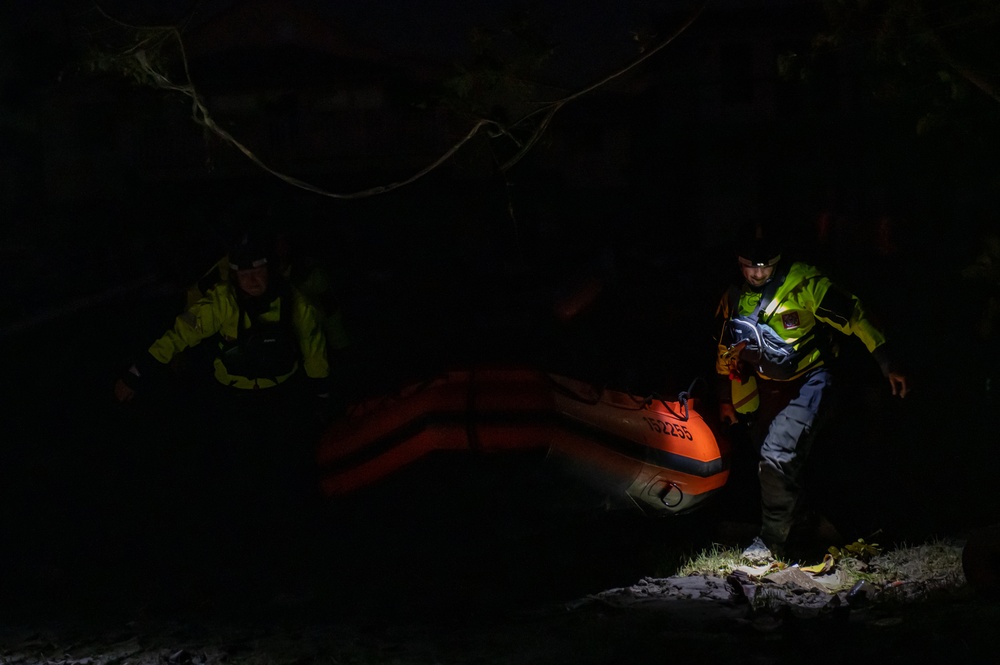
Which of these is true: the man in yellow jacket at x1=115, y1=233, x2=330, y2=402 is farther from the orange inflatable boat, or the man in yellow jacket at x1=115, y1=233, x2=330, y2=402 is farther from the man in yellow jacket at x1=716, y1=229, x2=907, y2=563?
the man in yellow jacket at x1=716, y1=229, x2=907, y2=563

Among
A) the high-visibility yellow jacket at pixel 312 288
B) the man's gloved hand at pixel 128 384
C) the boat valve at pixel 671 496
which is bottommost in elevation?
the boat valve at pixel 671 496

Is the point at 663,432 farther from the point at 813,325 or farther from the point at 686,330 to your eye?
the point at 686,330

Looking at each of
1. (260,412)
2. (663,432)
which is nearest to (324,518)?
(260,412)

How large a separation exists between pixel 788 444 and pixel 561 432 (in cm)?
118

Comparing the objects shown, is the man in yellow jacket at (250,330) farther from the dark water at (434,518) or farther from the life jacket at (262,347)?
the dark water at (434,518)

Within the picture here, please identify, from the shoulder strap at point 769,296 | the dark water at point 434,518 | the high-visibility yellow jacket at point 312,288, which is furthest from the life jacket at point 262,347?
the shoulder strap at point 769,296

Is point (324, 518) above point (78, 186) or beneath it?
beneath

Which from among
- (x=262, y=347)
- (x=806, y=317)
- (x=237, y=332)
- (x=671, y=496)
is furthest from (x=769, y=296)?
(x=237, y=332)

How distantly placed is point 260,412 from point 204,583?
1.06 meters

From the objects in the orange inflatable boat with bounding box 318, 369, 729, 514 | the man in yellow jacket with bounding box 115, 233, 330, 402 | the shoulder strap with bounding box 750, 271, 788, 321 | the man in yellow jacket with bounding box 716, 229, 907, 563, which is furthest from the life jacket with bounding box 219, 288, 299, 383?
the shoulder strap with bounding box 750, 271, 788, 321

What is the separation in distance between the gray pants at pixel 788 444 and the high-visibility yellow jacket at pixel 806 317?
0.34 ft

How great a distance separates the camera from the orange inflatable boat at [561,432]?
19.0 ft

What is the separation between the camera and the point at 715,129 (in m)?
12.7

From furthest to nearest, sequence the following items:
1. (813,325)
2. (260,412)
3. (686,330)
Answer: (686,330), (260,412), (813,325)
